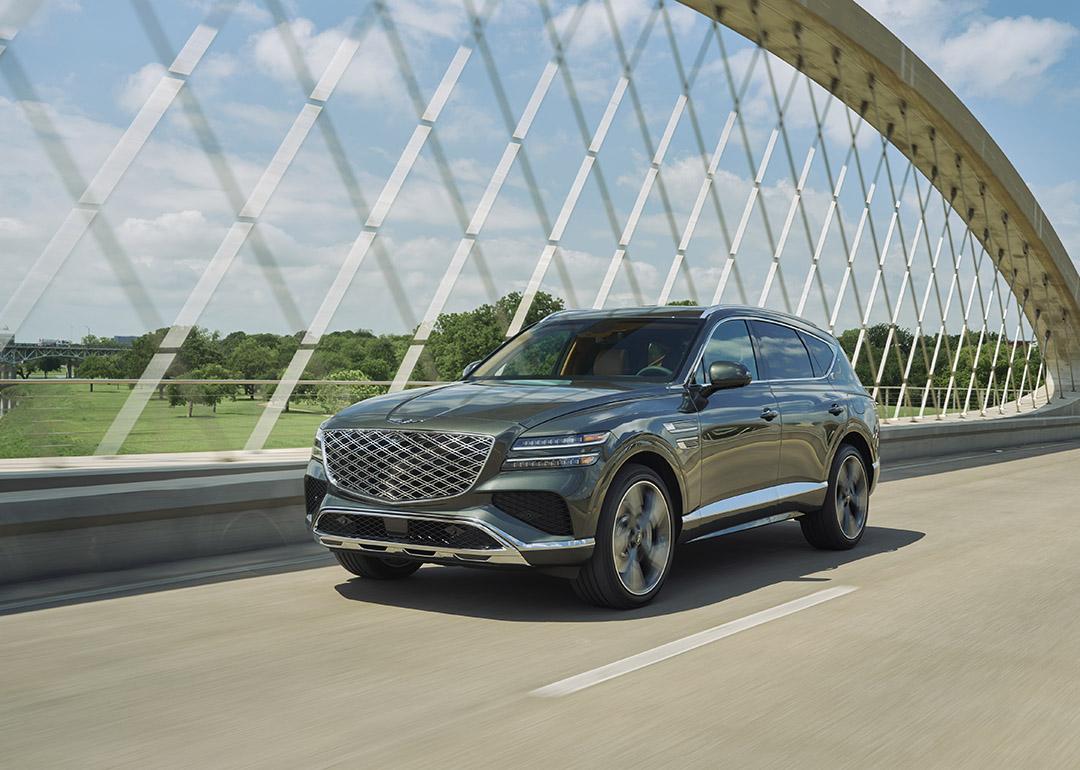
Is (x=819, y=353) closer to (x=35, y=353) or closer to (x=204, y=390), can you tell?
(x=204, y=390)

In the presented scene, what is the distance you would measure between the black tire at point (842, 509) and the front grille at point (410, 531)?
359 centimetres

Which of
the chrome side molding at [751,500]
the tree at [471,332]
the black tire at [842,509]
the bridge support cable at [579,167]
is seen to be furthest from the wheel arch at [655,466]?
the bridge support cable at [579,167]

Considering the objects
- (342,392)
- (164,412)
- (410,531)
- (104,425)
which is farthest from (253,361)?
(410,531)

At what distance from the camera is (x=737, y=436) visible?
295 inches

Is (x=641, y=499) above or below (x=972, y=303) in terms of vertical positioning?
below

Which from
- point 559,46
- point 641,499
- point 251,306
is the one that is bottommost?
point 641,499

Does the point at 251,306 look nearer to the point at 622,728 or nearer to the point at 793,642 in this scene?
the point at 793,642

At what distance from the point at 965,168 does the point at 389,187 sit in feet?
90.1

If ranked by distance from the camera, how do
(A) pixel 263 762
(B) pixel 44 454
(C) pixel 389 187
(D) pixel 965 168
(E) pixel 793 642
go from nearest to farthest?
(A) pixel 263 762
(E) pixel 793 642
(B) pixel 44 454
(C) pixel 389 187
(D) pixel 965 168

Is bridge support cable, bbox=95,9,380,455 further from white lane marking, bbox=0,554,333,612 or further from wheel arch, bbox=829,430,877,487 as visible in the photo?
wheel arch, bbox=829,430,877,487

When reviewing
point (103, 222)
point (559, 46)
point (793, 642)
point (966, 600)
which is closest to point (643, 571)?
point (793, 642)

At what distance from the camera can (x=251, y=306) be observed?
42.9 feet

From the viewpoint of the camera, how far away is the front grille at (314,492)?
6.58m

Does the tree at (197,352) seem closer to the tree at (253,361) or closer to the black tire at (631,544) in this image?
the tree at (253,361)
